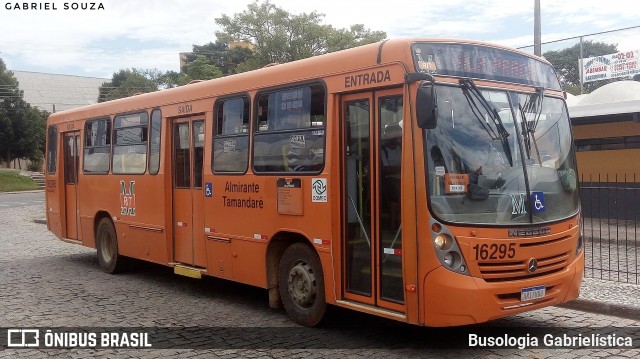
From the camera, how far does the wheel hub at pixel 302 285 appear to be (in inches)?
289

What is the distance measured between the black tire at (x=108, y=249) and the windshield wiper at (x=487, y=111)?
24.4 feet

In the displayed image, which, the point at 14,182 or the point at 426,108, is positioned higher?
the point at 426,108

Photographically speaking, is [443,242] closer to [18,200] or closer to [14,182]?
[18,200]

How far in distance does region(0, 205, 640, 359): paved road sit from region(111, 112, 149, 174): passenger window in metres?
1.91

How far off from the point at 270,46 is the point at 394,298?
34.9 m

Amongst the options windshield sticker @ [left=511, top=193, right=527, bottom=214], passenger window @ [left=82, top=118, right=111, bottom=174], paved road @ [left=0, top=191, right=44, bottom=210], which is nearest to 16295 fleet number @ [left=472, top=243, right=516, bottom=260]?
windshield sticker @ [left=511, top=193, right=527, bottom=214]

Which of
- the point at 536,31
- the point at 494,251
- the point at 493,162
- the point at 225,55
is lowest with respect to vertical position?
the point at 494,251

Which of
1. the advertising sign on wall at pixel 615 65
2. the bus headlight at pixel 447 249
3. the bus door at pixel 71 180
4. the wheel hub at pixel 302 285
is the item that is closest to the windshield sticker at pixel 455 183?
the bus headlight at pixel 447 249

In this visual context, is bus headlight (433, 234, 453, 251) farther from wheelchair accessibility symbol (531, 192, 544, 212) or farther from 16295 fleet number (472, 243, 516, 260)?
wheelchair accessibility symbol (531, 192, 544, 212)

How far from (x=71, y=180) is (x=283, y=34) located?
94.1 feet

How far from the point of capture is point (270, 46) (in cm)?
3981

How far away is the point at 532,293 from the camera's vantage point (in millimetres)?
6223

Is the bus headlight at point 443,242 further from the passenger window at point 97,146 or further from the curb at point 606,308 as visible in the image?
the passenger window at point 97,146

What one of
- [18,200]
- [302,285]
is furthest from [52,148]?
[18,200]
